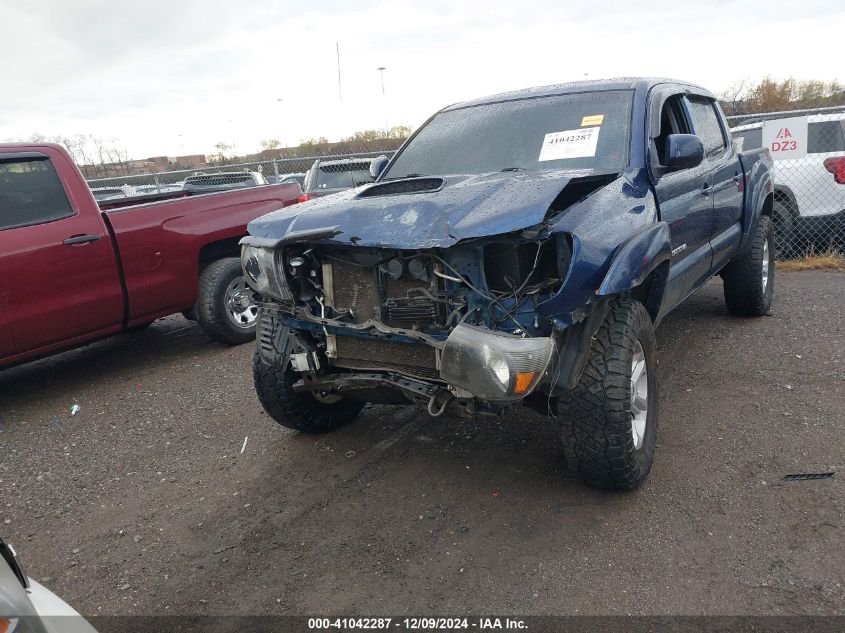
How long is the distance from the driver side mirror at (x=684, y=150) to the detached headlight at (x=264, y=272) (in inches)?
85.9

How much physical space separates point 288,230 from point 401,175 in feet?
4.16

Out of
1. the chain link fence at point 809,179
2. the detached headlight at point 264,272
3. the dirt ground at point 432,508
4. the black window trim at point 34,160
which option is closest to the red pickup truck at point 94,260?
the black window trim at point 34,160

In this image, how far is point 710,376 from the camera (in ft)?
15.1

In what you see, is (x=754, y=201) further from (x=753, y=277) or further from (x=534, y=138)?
(x=534, y=138)

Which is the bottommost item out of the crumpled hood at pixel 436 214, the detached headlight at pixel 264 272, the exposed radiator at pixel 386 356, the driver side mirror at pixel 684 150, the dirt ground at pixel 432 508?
the dirt ground at pixel 432 508

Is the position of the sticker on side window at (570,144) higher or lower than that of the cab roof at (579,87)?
lower

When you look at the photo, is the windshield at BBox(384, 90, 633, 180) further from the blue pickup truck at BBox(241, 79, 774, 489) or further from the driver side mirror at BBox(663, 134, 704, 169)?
the driver side mirror at BBox(663, 134, 704, 169)

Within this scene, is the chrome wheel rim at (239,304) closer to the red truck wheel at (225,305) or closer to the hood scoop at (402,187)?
the red truck wheel at (225,305)

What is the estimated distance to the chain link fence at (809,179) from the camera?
765 centimetres

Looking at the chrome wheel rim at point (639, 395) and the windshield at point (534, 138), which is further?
the windshield at point (534, 138)

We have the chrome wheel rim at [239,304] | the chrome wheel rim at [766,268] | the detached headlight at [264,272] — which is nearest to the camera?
the detached headlight at [264,272]

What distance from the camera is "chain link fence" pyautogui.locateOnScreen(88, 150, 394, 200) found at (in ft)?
42.4

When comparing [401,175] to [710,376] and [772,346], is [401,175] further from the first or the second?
[772,346]

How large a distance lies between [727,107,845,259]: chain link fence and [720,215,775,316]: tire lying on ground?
231 centimetres
